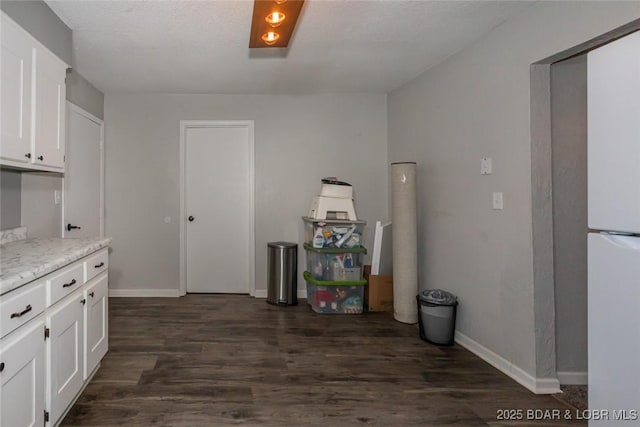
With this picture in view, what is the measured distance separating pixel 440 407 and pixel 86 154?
13.0 ft

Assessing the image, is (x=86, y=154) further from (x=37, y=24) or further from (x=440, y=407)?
(x=440, y=407)

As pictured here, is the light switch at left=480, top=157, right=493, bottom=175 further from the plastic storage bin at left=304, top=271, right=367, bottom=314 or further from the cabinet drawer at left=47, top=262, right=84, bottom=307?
the cabinet drawer at left=47, top=262, right=84, bottom=307

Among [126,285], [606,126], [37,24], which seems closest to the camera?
[606,126]

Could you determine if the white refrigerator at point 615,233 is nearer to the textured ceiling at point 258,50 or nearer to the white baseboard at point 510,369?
the white baseboard at point 510,369

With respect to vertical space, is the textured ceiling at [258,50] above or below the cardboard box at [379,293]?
above

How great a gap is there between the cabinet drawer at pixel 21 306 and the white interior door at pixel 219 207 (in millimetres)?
2538

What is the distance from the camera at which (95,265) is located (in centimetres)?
204

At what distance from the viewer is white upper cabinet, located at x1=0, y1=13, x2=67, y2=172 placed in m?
1.63

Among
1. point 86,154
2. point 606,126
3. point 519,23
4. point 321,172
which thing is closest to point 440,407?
point 606,126

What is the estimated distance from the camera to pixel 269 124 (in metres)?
3.98

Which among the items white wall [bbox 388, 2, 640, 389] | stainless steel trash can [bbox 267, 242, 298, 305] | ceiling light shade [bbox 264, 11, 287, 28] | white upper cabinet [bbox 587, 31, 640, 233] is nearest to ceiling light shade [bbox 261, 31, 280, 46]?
ceiling light shade [bbox 264, 11, 287, 28]

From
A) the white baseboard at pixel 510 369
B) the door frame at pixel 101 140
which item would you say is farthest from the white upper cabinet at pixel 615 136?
the door frame at pixel 101 140

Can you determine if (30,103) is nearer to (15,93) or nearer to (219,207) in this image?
(15,93)

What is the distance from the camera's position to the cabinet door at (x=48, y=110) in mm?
1897
